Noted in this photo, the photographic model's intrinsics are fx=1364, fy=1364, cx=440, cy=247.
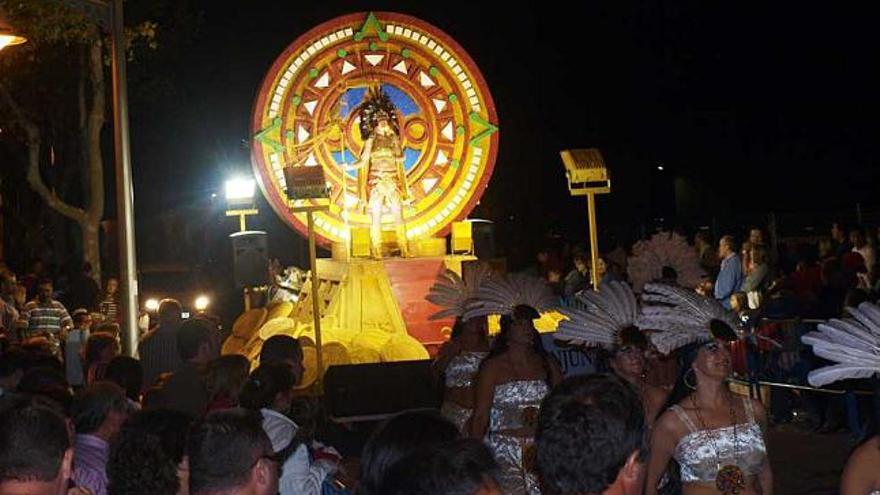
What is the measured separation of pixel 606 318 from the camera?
7836 millimetres

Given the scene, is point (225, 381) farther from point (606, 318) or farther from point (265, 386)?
point (606, 318)

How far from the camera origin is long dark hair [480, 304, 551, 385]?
899 cm

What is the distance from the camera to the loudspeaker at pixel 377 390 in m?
10.6

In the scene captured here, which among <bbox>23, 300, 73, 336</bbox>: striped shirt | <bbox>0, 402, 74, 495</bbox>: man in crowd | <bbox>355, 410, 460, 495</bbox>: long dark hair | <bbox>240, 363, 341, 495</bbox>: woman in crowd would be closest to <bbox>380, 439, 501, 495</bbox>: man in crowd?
<bbox>355, 410, 460, 495</bbox>: long dark hair

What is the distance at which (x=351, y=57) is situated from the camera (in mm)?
17609

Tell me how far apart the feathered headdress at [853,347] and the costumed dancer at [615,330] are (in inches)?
88.4

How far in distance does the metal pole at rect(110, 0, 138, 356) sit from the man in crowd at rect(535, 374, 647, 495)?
7.90 m

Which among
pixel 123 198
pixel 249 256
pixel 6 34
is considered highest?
pixel 6 34

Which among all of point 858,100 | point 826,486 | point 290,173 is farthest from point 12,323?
point 858,100

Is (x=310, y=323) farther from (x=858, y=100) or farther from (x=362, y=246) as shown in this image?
(x=858, y=100)

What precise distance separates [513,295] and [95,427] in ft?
13.0

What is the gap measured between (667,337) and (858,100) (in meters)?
20.3

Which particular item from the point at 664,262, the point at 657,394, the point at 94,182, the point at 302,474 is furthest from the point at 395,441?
the point at 94,182

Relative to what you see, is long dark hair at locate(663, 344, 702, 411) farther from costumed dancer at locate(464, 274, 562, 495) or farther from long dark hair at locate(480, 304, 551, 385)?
long dark hair at locate(480, 304, 551, 385)
